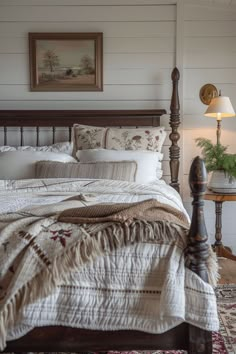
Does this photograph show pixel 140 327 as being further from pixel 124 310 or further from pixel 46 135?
pixel 46 135

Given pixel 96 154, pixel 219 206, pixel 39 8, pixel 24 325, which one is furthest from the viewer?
pixel 39 8

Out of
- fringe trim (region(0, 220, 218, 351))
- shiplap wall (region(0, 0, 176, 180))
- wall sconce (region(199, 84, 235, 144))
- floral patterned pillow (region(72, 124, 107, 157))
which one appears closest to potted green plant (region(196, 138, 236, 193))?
wall sconce (region(199, 84, 235, 144))

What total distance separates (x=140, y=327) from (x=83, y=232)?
0.37m

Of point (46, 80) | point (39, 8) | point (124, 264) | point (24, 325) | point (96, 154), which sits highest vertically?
point (39, 8)

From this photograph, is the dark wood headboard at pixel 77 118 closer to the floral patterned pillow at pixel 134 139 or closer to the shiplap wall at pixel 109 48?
the shiplap wall at pixel 109 48

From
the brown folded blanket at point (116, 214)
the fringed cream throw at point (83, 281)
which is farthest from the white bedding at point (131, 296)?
the brown folded blanket at point (116, 214)

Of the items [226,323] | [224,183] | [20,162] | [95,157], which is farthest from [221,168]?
[20,162]

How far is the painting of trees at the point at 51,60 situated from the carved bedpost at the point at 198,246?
7.64 ft

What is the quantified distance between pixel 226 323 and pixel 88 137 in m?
1.64

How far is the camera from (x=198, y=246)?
1.32 metres

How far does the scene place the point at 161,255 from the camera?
52.7 inches

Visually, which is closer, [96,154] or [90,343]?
[90,343]

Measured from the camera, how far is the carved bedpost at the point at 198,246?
1318 millimetres

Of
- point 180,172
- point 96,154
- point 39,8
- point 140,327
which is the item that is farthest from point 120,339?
point 39,8
